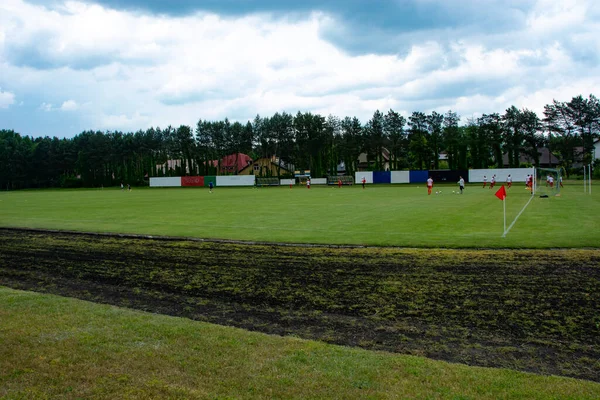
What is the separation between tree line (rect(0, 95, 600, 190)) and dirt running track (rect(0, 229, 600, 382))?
81383 millimetres

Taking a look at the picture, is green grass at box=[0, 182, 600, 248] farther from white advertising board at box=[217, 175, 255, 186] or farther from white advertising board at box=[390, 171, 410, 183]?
white advertising board at box=[217, 175, 255, 186]

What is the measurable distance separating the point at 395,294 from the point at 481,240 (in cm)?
734

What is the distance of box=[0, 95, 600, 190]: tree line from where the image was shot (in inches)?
3287

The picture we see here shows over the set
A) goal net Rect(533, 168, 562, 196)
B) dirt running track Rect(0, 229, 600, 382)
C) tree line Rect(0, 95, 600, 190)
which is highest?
tree line Rect(0, 95, 600, 190)

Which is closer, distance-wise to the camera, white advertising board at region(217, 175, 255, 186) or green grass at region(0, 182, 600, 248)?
green grass at region(0, 182, 600, 248)

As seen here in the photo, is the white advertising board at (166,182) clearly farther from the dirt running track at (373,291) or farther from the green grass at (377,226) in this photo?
the dirt running track at (373,291)

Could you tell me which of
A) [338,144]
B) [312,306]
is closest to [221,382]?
[312,306]

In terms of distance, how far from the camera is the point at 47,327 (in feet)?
22.6

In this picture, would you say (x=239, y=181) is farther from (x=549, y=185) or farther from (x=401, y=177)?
(x=549, y=185)

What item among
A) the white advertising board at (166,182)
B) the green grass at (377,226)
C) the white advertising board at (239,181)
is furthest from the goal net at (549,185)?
the white advertising board at (166,182)

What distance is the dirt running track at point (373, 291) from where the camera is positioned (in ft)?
20.8

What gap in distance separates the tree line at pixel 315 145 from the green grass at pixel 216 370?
87623 millimetres

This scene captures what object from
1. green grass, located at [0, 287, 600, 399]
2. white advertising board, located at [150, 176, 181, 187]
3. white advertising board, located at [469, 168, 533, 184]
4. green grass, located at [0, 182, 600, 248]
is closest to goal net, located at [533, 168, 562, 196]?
white advertising board, located at [469, 168, 533, 184]

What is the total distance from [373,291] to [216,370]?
4634 millimetres
